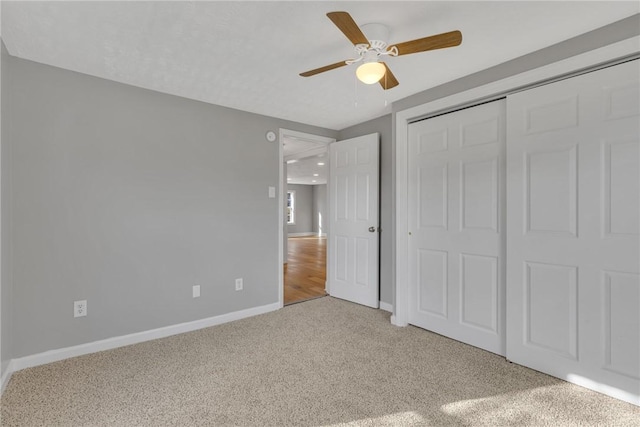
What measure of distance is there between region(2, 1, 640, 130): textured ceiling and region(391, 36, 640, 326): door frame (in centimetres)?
16

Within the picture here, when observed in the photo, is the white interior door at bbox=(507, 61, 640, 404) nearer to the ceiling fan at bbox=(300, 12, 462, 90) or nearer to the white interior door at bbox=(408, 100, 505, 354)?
the white interior door at bbox=(408, 100, 505, 354)

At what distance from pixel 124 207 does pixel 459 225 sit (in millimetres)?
2954

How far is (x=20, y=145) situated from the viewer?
2154 millimetres

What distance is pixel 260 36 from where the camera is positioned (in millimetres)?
1876

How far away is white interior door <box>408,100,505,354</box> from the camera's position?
2.41m

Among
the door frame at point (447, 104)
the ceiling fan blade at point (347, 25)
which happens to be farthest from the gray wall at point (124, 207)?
the ceiling fan blade at point (347, 25)

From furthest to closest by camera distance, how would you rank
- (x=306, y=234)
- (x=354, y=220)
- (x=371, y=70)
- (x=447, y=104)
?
1. (x=306, y=234)
2. (x=354, y=220)
3. (x=447, y=104)
4. (x=371, y=70)

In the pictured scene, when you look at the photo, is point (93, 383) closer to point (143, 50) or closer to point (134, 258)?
point (134, 258)

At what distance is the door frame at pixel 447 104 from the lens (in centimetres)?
183

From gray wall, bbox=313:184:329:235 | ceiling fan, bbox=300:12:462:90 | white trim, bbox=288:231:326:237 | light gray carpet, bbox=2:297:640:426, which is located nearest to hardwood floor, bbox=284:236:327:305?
light gray carpet, bbox=2:297:640:426

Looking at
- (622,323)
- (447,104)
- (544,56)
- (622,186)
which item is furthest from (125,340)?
(544,56)

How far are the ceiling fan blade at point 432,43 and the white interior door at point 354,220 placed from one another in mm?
1853

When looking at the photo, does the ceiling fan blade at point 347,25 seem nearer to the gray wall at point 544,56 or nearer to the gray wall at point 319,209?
the gray wall at point 544,56

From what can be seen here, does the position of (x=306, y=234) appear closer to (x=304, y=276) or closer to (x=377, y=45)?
(x=304, y=276)
